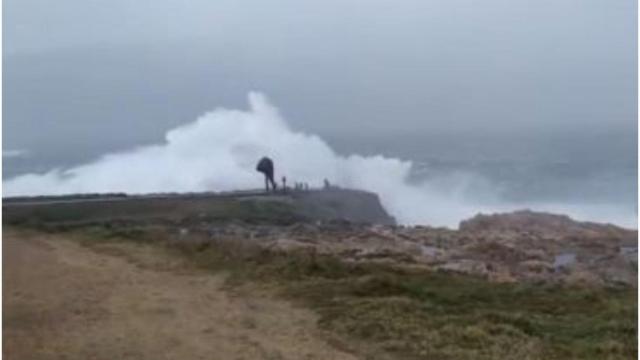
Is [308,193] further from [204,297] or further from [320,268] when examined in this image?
[204,297]

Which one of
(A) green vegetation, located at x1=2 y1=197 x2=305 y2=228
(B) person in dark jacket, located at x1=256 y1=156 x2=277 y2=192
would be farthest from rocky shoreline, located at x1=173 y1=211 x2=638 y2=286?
(B) person in dark jacket, located at x1=256 y1=156 x2=277 y2=192

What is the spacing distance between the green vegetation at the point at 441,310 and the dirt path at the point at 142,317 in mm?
424

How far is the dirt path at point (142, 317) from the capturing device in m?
7.94

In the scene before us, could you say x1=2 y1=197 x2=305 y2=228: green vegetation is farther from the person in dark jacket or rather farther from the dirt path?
the dirt path

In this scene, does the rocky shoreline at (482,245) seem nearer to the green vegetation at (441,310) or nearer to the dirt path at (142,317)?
the green vegetation at (441,310)

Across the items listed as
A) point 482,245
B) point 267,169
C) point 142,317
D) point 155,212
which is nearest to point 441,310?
point 142,317

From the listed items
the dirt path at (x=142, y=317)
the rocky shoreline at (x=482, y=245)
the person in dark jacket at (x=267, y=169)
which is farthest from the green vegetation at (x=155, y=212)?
the dirt path at (x=142, y=317)

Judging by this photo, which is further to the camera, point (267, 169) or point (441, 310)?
point (267, 169)

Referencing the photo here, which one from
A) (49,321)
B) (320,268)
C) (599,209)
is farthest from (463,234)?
(599,209)

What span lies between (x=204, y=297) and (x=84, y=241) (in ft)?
23.6

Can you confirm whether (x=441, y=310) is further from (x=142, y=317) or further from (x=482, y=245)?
(x=482, y=245)

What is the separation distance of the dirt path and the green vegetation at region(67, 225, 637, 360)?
0.42 m

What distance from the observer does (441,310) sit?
31.2 ft

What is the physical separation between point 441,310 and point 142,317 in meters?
2.97
